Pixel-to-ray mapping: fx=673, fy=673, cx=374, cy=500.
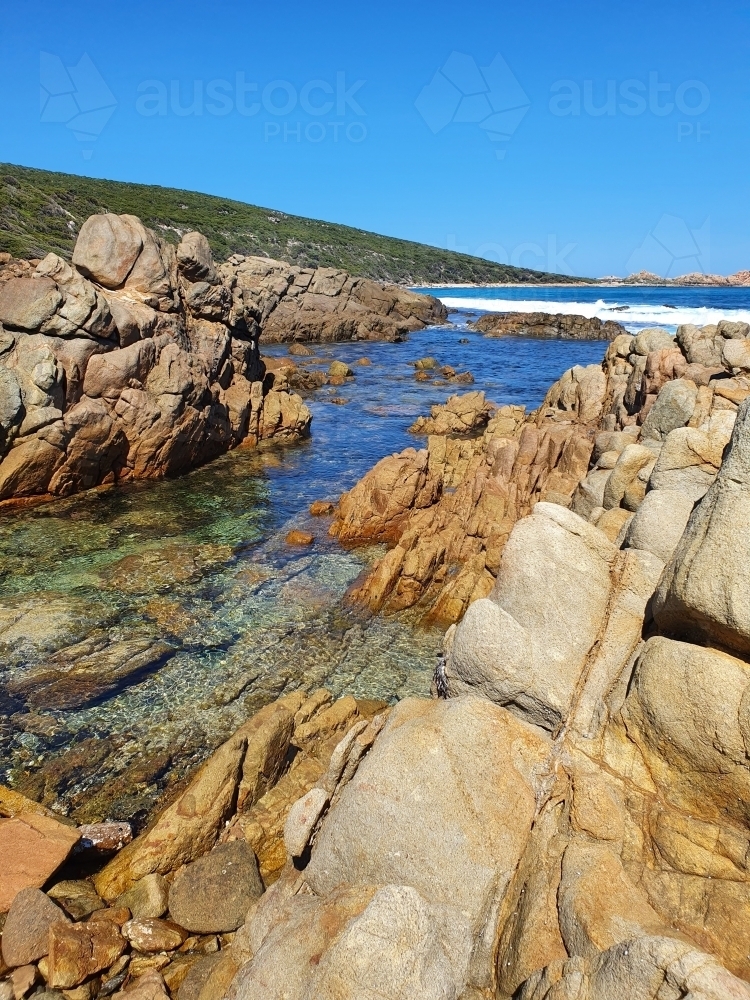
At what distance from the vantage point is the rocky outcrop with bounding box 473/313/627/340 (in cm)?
7931

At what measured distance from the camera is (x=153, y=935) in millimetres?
7117

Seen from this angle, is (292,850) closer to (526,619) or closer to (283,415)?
(526,619)

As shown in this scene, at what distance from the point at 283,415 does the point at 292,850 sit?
23.5m

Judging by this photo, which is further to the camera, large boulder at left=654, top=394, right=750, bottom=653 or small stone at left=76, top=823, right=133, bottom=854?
small stone at left=76, top=823, right=133, bottom=854

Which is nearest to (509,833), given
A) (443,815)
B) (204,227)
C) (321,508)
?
(443,815)

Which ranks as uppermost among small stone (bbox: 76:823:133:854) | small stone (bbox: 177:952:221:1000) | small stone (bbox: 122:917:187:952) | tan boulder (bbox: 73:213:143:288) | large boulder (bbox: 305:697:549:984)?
tan boulder (bbox: 73:213:143:288)

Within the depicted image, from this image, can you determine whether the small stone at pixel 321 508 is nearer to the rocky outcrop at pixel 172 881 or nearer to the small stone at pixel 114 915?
the rocky outcrop at pixel 172 881

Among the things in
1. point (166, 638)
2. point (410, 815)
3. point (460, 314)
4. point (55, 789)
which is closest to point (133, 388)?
point (166, 638)

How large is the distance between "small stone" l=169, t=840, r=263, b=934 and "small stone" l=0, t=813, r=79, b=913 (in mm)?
1398

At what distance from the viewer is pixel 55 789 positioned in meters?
9.56

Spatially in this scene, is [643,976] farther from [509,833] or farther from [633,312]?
[633,312]

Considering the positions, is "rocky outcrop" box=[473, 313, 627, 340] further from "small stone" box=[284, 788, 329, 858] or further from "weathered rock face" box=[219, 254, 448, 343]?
"small stone" box=[284, 788, 329, 858]

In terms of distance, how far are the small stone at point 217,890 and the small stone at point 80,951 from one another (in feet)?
2.31

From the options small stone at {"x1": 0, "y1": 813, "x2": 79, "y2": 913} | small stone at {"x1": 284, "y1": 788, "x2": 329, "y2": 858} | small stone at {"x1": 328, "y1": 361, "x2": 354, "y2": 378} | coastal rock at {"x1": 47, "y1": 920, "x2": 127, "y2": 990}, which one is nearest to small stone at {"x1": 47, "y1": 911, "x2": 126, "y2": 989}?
coastal rock at {"x1": 47, "y1": 920, "x2": 127, "y2": 990}
